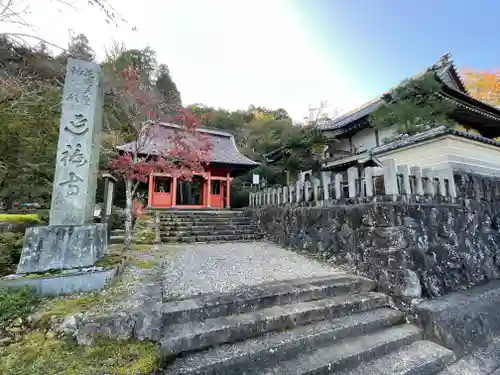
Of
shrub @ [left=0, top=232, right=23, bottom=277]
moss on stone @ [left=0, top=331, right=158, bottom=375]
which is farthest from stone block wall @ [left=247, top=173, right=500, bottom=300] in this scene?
shrub @ [left=0, top=232, right=23, bottom=277]

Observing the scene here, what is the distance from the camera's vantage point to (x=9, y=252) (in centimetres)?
324

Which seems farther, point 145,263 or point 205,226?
point 205,226

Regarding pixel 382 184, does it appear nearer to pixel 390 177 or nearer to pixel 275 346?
pixel 390 177

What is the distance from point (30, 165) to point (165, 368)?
6.60 meters

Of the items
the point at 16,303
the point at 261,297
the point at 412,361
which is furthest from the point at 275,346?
the point at 16,303

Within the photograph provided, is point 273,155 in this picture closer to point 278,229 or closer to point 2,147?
point 278,229

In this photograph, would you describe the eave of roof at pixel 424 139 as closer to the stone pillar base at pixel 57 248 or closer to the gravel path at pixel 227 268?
the gravel path at pixel 227 268

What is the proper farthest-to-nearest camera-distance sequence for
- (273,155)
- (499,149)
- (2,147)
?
(273,155), (499,149), (2,147)

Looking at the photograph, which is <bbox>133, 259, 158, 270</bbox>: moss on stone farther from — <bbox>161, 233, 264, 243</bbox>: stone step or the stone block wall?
the stone block wall

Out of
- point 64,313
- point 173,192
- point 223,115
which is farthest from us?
point 223,115

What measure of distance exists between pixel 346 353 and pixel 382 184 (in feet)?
10.4

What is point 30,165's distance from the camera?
5805 millimetres

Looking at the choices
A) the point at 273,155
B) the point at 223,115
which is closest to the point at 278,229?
the point at 273,155

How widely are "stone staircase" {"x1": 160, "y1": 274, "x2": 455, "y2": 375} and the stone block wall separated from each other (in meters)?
0.70
